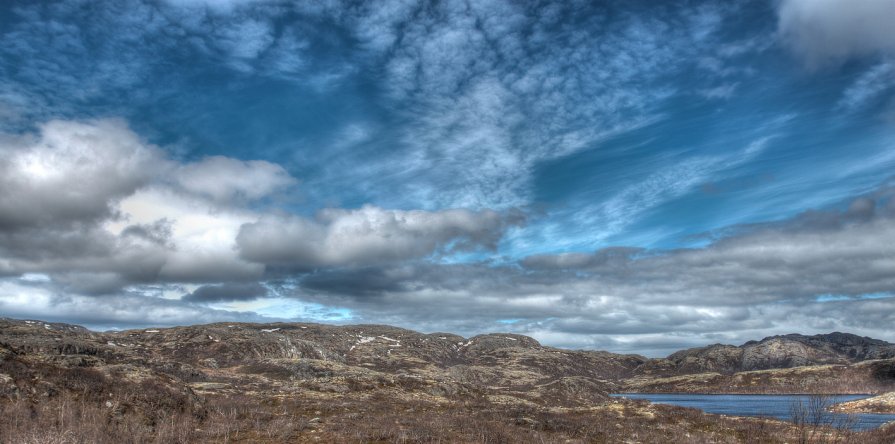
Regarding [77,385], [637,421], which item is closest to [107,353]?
[77,385]

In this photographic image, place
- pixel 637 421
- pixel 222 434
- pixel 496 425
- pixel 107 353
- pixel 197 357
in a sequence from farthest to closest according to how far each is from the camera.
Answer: pixel 197 357 → pixel 107 353 → pixel 637 421 → pixel 496 425 → pixel 222 434

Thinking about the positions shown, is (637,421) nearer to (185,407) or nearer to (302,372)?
(185,407)

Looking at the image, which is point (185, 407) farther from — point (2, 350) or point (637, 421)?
point (637, 421)

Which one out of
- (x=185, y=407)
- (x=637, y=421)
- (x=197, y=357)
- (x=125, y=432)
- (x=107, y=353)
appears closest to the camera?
(x=125, y=432)

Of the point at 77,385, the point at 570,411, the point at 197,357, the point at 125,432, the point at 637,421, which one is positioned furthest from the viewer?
the point at 197,357

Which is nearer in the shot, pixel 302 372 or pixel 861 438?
pixel 861 438

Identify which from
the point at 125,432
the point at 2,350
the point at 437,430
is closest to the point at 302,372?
the point at 2,350

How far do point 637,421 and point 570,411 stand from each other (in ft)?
40.8

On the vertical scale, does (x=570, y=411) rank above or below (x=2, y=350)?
below

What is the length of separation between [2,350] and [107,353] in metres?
95.4

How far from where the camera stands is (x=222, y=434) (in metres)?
34.6

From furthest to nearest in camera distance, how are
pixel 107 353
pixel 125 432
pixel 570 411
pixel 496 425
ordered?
1. pixel 107 353
2. pixel 570 411
3. pixel 496 425
4. pixel 125 432

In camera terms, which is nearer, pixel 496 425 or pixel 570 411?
pixel 496 425

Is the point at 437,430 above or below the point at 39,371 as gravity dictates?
below
